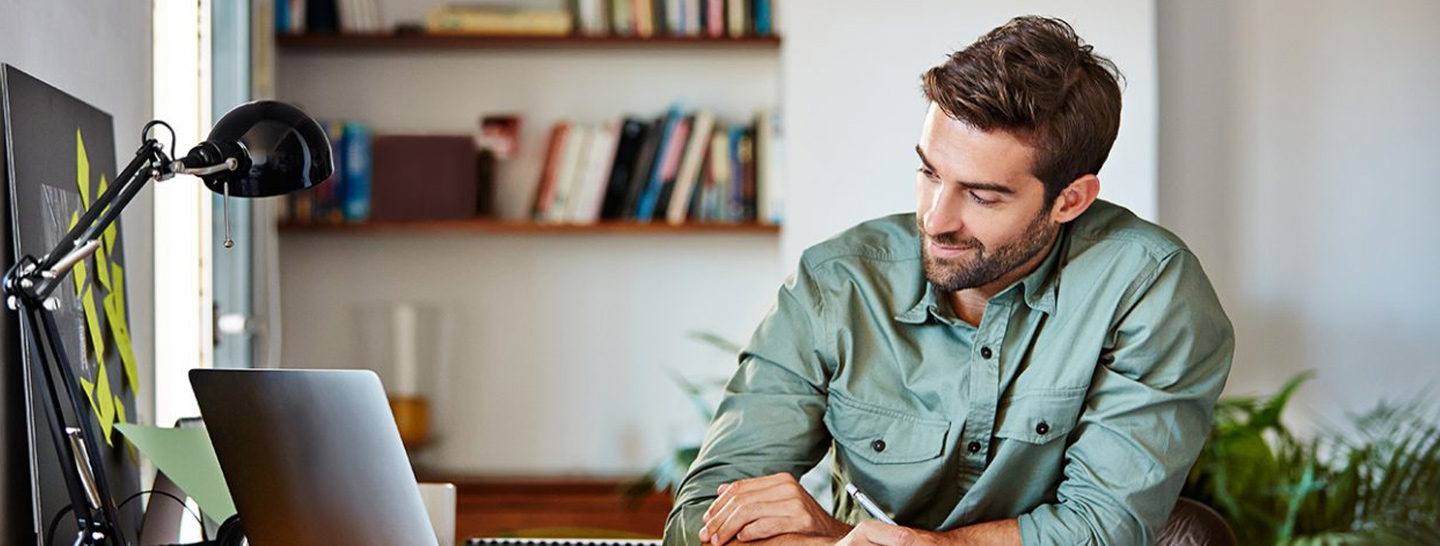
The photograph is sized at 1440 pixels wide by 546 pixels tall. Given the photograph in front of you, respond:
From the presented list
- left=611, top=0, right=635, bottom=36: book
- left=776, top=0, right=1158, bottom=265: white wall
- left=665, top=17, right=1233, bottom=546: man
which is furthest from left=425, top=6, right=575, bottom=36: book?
left=665, top=17, right=1233, bottom=546: man

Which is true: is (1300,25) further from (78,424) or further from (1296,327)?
(78,424)

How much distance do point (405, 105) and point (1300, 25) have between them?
2.22 m

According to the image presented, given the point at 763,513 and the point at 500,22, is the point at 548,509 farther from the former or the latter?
the point at 763,513

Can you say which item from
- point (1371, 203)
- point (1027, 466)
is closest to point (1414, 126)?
point (1371, 203)

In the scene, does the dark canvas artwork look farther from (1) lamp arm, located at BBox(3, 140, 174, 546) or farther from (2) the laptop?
(2) the laptop

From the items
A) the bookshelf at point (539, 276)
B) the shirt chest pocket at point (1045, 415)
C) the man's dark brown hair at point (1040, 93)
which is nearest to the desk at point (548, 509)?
the bookshelf at point (539, 276)

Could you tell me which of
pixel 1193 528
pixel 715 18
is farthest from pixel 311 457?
pixel 715 18

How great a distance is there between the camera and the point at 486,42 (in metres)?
3.74

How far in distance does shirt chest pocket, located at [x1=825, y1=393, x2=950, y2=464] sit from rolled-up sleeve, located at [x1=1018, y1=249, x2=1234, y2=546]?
157 millimetres

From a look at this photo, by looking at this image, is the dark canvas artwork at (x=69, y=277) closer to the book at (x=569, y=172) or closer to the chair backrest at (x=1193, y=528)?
the chair backrest at (x=1193, y=528)

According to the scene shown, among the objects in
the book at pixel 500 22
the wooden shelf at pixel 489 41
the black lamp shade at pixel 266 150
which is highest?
the book at pixel 500 22

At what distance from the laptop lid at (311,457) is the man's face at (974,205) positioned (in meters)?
0.68

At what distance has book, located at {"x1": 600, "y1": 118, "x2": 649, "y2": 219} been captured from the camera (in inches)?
146

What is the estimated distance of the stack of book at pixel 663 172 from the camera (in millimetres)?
3727
